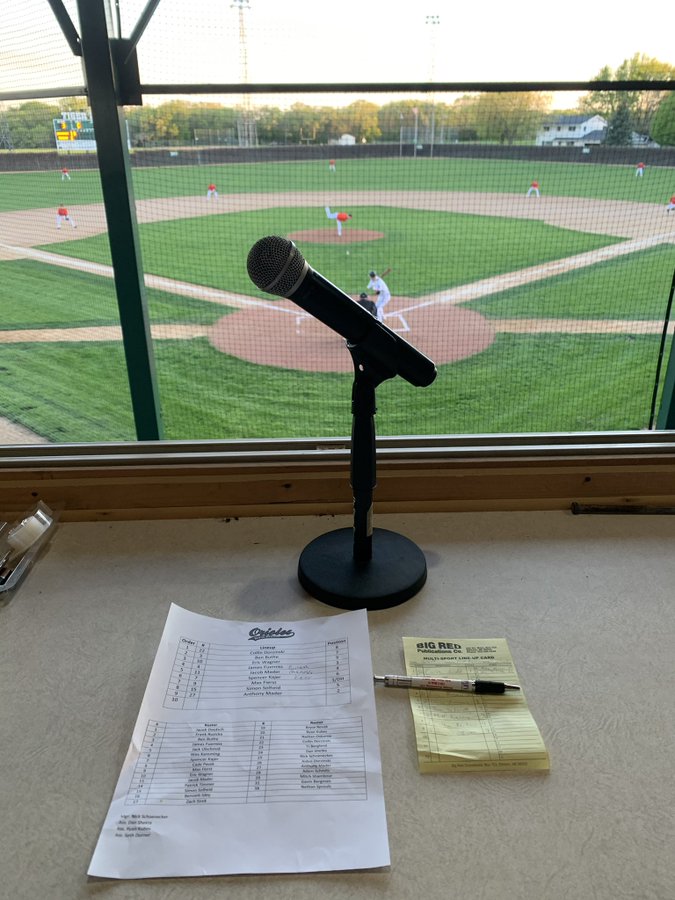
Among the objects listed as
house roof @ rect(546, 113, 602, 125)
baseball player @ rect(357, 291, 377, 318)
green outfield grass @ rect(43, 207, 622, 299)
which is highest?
house roof @ rect(546, 113, 602, 125)

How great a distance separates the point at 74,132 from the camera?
50.8 inches

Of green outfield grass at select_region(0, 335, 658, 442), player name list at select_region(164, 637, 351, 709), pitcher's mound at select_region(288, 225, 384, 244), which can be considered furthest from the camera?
pitcher's mound at select_region(288, 225, 384, 244)

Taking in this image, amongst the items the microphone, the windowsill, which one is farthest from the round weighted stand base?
the microphone

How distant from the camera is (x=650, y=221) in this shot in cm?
302

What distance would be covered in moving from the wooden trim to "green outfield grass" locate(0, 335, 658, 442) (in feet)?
8.73

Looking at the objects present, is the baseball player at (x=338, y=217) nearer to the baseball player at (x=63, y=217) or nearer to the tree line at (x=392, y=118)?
the tree line at (x=392, y=118)

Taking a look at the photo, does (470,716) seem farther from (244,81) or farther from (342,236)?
(342,236)

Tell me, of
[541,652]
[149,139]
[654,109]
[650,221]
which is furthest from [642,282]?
[541,652]

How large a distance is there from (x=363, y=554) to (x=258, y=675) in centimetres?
23

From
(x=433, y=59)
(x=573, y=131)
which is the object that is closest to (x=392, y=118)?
(x=573, y=131)

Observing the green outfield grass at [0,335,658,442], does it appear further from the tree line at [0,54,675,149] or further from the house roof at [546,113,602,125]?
the house roof at [546,113,602,125]

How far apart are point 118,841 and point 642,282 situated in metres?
5.36

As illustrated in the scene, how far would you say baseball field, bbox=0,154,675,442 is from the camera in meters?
3.29

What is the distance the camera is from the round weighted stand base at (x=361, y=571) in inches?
31.2
